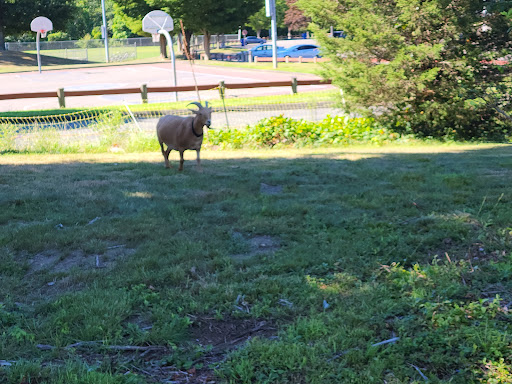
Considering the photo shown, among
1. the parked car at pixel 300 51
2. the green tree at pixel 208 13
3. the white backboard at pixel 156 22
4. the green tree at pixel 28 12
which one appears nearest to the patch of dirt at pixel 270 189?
the white backboard at pixel 156 22

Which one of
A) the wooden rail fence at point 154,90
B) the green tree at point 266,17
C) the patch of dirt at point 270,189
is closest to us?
the patch of dirt at point 270,189

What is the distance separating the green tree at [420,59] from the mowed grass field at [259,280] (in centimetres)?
521

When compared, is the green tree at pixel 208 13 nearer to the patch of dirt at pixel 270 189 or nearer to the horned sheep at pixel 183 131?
the horned sheep at pixel 183 131

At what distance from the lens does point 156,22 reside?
27.9 meters

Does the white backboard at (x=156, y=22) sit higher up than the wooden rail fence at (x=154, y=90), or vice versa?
the white backboard at (x=156, y=22)

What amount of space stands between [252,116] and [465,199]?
12.2 m

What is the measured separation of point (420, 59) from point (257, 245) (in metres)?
8.60

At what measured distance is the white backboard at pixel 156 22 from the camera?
86.8ft

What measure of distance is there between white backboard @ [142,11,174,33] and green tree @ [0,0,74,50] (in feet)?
103

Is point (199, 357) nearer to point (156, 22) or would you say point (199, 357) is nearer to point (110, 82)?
point (156, 22)

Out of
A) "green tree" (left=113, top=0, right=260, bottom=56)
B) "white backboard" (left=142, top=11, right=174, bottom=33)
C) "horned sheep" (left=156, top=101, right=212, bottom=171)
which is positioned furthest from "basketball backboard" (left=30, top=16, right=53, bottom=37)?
"horned sheep" (left=156, top=101, right=212, bottom=171)

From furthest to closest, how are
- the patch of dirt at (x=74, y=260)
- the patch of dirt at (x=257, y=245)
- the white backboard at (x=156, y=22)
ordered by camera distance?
the white backboard at (x=156, y=22)
the patch of dirt at (x=257, y=245)
the patch of dirt at (x=74, y=260)

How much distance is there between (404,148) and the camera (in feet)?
39.0

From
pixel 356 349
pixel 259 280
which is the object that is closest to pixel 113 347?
pixel 259 280
